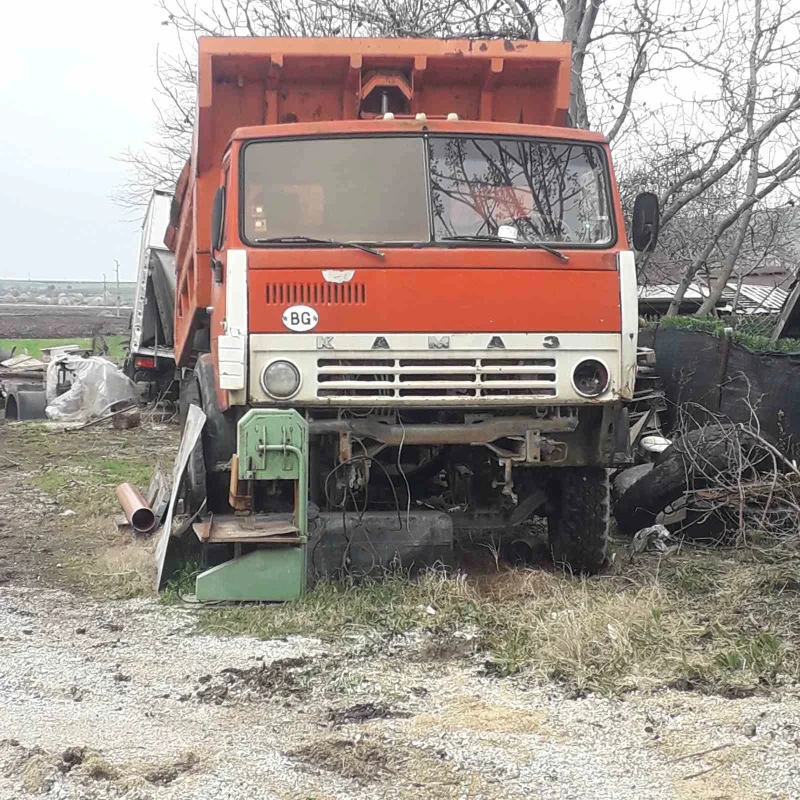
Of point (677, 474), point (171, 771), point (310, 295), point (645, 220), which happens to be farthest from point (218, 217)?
point (677, 474)

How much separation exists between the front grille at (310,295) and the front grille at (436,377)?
308 mm

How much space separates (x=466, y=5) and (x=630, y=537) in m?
8.48

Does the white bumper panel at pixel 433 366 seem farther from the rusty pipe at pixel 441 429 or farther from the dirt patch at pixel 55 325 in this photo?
the dirt patch at pixel 55 325

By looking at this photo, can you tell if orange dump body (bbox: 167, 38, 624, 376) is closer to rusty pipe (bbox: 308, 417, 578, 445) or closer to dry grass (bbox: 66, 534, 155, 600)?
rusty pipe (bbox: 308, 417, 578, 445)

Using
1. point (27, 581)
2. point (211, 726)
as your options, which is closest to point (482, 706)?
point (211, 726)

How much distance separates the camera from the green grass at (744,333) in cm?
801

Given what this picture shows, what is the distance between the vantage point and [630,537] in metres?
6.88

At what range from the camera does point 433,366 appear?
509 cm

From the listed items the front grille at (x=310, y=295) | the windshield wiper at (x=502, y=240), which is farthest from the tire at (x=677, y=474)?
the front grille at (x=310, y=295)

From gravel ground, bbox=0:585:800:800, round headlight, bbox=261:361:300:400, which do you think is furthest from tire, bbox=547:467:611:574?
round headlight, bbox=261:361:300:400

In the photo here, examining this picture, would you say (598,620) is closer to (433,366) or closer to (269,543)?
(433,366)

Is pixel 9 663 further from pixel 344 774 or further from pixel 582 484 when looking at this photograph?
pixel 582 484

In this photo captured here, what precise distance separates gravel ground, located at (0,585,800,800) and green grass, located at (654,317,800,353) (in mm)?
4461

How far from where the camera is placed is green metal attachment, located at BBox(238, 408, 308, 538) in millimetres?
4914
